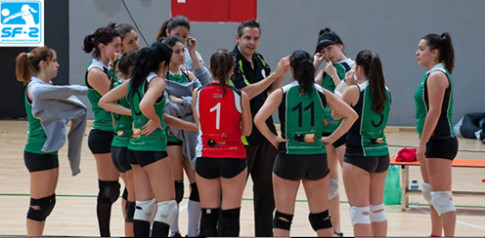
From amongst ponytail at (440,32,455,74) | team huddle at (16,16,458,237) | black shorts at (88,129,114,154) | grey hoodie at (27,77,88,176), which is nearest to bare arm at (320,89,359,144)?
team huddle at (16,16,458,237)

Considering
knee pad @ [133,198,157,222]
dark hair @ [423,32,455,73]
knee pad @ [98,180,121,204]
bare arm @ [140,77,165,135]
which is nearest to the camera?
bare arm @ [140,77,165,135]

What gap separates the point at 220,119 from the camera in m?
4.54

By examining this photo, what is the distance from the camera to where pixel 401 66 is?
13.3 meters

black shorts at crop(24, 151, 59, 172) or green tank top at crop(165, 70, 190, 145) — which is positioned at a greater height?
green tank top at crop(165, 70, 190, 145)

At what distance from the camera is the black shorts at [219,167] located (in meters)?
4.53

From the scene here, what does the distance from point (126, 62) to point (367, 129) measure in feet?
5.52

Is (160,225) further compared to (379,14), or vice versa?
(379,14)

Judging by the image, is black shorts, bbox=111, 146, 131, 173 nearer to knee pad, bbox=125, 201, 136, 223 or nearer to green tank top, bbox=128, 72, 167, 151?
green tank top, bbox=128, 72, 167, 151

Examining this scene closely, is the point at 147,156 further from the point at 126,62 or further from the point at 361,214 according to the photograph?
the point at 361,214

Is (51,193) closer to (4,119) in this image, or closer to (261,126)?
(261,126)

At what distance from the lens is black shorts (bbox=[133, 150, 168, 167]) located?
14.9 ft

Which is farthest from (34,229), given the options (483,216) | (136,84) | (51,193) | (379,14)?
(379,14)

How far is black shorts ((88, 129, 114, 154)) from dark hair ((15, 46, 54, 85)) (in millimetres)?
616

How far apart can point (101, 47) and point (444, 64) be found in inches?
97.3
